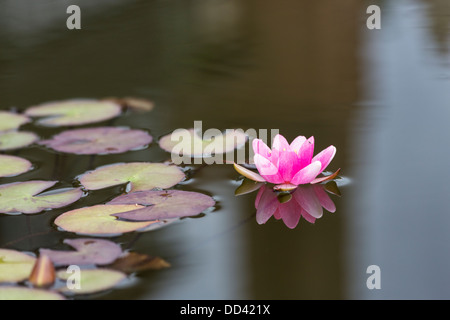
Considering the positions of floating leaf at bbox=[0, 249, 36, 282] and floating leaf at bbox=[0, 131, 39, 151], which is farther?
floating leaf at bbox=[0, 131, 39, 151]

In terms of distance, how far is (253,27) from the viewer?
2658mm

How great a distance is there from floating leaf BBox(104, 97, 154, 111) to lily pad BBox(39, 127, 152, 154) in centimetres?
18

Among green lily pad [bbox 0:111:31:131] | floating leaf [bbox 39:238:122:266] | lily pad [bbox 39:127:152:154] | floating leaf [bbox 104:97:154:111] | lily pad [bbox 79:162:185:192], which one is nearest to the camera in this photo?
floating leaf [bbox 39:238:122:266]

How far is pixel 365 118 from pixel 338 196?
0.49 meters

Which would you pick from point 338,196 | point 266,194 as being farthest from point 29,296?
point 338,196

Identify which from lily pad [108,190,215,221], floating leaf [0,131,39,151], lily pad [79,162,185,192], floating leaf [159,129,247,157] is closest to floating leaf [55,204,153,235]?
lily pad [108,190,215,221]

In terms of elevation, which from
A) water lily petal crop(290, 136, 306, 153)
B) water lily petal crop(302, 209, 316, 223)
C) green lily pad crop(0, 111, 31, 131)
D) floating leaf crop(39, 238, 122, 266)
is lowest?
floating leaf crop(39, 238, 122, 266)

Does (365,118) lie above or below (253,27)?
below

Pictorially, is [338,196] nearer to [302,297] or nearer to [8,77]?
[302,297]

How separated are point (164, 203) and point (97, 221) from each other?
15 centimetres

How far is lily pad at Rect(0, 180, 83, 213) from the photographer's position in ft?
4.14

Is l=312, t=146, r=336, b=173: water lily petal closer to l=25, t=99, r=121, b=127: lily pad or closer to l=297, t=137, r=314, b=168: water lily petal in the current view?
l=297, t=137, r=314, b=168: water lily petal

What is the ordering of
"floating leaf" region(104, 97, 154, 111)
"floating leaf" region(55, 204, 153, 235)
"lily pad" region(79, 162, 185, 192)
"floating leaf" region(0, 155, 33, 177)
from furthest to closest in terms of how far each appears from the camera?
1. "floating leaf" region(104, 97, 154, 111)
2. "floating leaf" region(0, 155, 33, 177)
3. "lily pad" region(79, 162, 185, 192)
4. "floating leaf" region(55, 204, 153, 235)

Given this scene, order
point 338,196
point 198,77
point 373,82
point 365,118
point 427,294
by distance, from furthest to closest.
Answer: point 198,77 → point 373,82 → point 365,118 → point 338,196 → point 427,294
